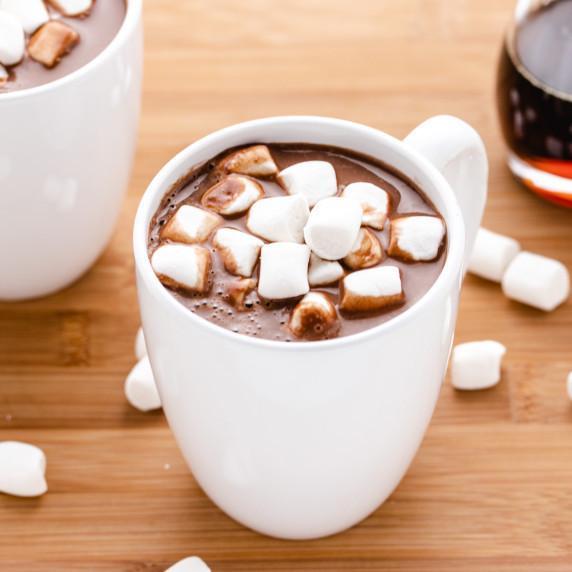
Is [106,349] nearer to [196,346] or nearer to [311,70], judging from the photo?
[196,346]

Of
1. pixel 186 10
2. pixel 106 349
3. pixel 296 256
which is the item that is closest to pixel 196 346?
pixel 296 256

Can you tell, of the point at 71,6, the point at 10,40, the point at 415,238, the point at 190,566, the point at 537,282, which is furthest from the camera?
the point at 537,282

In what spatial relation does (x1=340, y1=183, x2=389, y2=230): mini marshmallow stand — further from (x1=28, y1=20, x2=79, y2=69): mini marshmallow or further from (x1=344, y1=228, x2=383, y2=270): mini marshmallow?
(x1=28, y1=20, x2=79, y2=69): mini marshmallow

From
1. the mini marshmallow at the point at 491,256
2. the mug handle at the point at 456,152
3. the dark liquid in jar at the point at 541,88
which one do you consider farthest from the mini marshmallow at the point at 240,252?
the dark liquid in jar at the point at 541,88

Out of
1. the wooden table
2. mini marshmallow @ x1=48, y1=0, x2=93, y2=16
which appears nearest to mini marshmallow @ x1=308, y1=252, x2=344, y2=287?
the wooden table

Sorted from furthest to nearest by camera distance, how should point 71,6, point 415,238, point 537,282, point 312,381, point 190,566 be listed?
point 537,282
point 71,6
point 190,566
point 415,238
point 312,381

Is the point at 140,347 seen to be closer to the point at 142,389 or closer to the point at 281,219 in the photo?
the point at 142,389

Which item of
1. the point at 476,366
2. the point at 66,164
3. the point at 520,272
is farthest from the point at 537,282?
the point at 66,164
